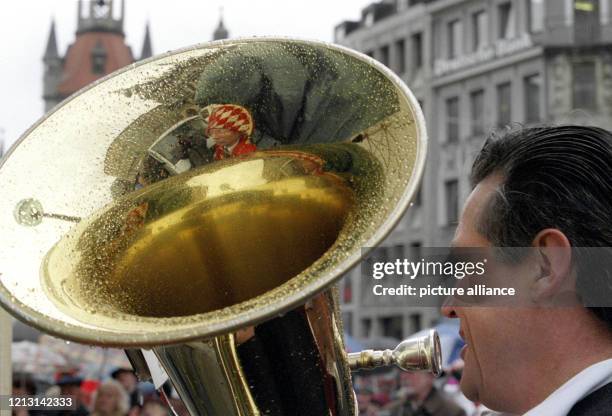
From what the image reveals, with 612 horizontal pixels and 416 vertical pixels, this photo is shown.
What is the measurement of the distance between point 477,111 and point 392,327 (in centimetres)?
616

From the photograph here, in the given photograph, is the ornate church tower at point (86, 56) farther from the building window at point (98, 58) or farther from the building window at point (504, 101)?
the building window at point (504, 101)

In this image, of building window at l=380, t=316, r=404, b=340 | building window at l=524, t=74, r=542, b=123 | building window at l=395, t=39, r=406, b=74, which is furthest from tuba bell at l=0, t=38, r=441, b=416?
building window at l=395, t=39, r=406, b=74

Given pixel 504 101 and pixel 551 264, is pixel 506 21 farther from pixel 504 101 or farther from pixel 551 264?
pixel 551 264

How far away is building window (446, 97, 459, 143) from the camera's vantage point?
29.2 m

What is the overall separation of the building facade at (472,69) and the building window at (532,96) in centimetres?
3

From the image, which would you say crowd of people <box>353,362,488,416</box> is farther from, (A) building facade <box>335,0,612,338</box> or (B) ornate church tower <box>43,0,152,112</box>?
(B) ornate church tower <box>43,0,152,112</box>

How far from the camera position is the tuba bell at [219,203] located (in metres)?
1.76

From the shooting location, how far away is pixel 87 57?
69812 mm

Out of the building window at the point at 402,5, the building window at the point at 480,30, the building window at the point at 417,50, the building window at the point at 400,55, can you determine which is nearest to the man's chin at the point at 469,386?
the building window at the point at 480,30

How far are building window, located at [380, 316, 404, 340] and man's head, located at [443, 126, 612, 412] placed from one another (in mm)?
26021

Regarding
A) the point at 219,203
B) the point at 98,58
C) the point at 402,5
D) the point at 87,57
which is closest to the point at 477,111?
the point at 402,5

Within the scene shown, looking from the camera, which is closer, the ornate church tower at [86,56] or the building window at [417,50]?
the building window at [417,50]

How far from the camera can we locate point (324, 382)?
1.82m

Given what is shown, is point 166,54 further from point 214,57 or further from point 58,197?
point 58,197
